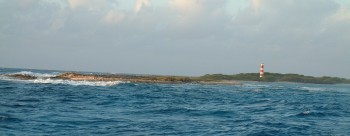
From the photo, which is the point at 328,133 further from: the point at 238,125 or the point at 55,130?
the point at 55,130

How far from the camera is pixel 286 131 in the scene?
56.9 feet

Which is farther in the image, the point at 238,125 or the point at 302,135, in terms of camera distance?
the point at 238,125

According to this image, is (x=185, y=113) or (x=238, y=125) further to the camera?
(x=185, y=113)

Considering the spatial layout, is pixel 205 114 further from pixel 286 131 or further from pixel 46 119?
pixel 46 119

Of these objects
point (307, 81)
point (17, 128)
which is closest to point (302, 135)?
point (17, 128)

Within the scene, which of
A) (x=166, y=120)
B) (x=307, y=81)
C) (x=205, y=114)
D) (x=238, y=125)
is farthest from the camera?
(x=307, y=81)

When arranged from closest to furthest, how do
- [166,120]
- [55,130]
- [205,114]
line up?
[55,130] → [166,120] → [205,114]

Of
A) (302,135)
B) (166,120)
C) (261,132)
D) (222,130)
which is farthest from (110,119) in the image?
(302,135)

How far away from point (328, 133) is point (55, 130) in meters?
10.7

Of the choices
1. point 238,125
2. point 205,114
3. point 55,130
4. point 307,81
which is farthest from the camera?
point 307,81

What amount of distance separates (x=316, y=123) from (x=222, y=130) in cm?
544

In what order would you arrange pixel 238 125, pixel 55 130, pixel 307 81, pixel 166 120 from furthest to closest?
1. pixel 307 81
2. pixel 166 120
3. pixel 238 125
4. pixel 55 130

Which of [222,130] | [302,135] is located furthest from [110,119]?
[302,135]

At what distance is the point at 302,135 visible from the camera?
648 inches
